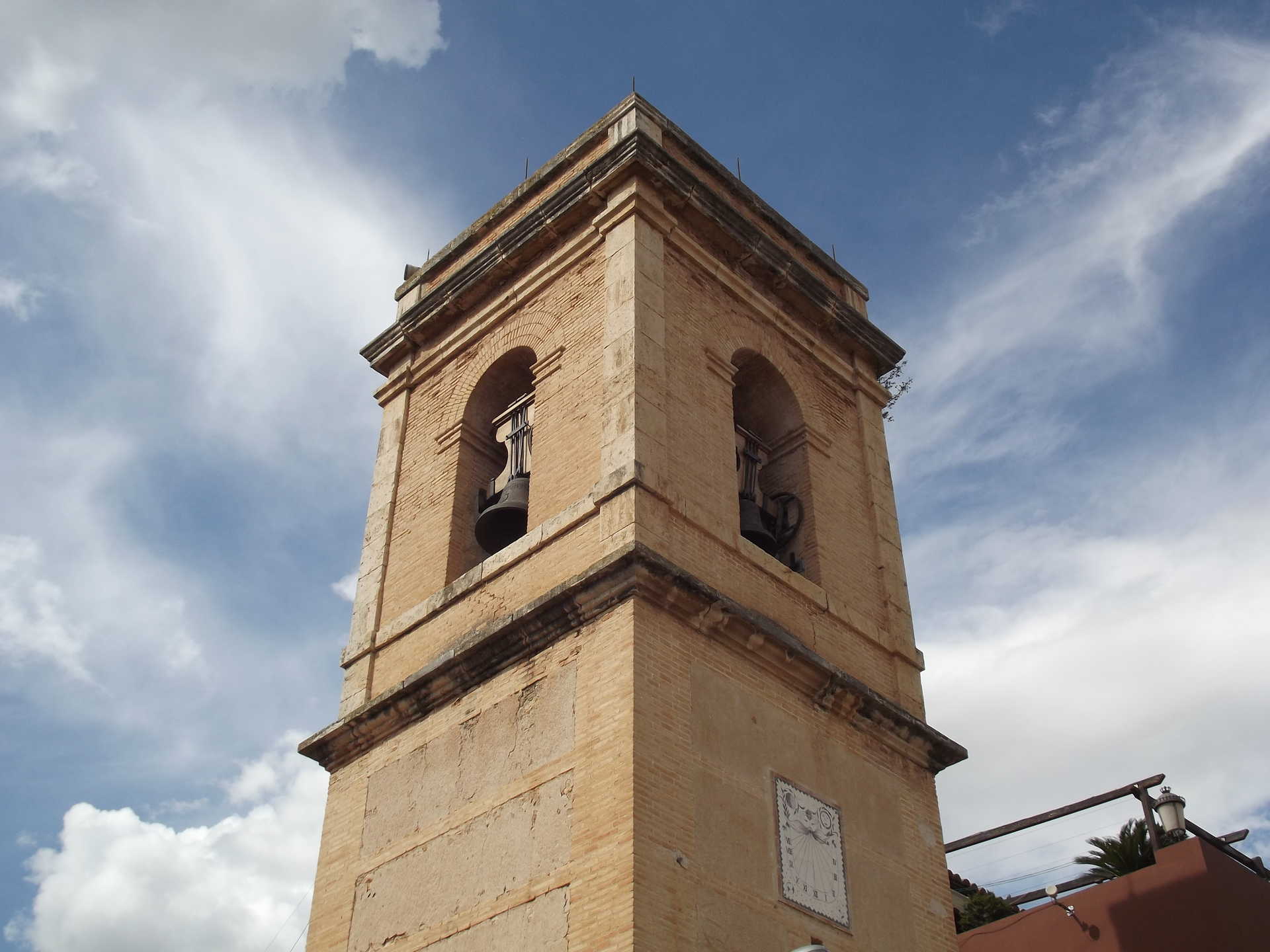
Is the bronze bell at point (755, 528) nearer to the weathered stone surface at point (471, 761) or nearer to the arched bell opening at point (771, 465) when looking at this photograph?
the arched bell opening at point (771, 465)

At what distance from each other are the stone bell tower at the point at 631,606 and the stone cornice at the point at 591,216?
0.03 meters

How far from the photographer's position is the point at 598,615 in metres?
11.0

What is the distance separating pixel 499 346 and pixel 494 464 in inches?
44.6

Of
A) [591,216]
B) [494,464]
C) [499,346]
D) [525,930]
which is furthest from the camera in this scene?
[499,346]

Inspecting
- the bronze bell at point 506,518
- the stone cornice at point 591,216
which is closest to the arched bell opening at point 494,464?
the bronze bell at point 506,518

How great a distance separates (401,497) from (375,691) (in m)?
2.25

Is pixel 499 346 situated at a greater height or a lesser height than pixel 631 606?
greater

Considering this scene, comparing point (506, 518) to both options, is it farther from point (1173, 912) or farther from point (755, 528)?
point (1173, 912)

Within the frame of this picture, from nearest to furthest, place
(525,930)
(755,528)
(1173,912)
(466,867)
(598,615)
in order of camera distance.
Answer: (525,930) → (466,867) → (598,615) → (755,528) → (1173,912)

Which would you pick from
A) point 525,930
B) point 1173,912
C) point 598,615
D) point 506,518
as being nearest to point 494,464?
point 506,518

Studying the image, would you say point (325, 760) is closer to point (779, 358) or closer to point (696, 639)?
point (696, 639)

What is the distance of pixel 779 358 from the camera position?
14672 millimetres

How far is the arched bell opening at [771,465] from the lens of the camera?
44.0ft

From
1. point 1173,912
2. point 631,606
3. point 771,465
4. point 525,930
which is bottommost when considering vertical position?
point 525,930
